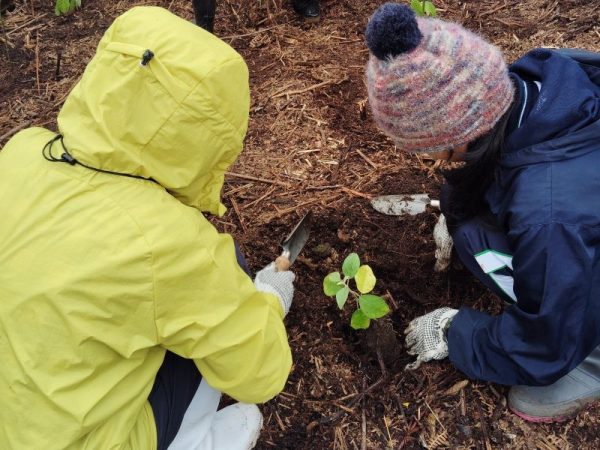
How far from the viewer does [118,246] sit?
3.54 ft

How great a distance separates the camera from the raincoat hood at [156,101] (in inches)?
43.4

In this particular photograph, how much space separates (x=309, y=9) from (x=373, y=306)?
2087mm

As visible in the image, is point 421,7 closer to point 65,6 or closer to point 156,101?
point 156,101

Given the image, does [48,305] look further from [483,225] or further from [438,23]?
[483,225]

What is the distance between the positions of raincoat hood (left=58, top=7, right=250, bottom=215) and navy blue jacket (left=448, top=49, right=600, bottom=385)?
2.48ft

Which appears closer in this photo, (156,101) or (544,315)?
(156,101)

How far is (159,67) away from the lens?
43.0 inches

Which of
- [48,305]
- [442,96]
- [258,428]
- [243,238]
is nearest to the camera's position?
[48,305]

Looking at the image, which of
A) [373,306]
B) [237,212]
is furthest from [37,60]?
[373,306]

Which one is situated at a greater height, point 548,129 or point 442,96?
point 442,96

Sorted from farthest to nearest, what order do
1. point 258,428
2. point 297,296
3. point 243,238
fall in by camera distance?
point 243,238, point 297,296, point 258,428

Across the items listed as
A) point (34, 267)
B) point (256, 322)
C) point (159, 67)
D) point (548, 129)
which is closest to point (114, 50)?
point (159, 67)

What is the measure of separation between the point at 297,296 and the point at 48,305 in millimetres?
1039

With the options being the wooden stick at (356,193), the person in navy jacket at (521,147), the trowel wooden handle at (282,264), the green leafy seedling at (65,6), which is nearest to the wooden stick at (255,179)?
the wooden stick at (356,193)
